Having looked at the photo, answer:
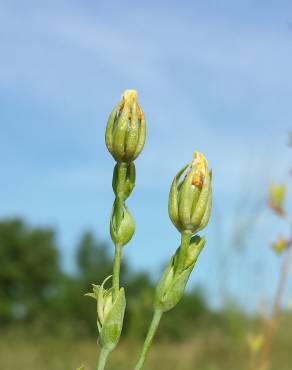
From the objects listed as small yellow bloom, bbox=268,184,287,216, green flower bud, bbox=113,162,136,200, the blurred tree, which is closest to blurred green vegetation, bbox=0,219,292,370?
the blurred tree

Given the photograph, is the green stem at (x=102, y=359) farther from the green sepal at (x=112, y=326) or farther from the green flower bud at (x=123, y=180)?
the green flower bud at (x=123, y=180)

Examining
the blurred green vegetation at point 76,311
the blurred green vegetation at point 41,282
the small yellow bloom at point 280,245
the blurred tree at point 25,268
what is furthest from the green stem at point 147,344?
the blurred tree at point 25,268

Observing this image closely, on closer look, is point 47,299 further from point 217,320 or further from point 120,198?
point 120,198

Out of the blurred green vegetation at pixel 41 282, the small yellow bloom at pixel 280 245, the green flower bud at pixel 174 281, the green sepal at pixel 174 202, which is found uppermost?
the green sepal at pixel 174 202

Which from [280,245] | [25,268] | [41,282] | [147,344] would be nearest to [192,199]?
[147,344]

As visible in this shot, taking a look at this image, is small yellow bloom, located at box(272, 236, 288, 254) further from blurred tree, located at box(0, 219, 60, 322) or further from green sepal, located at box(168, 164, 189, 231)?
blurred tree, located at box(0, 219, 60, 322)

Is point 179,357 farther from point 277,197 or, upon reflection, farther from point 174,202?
point 174,202
